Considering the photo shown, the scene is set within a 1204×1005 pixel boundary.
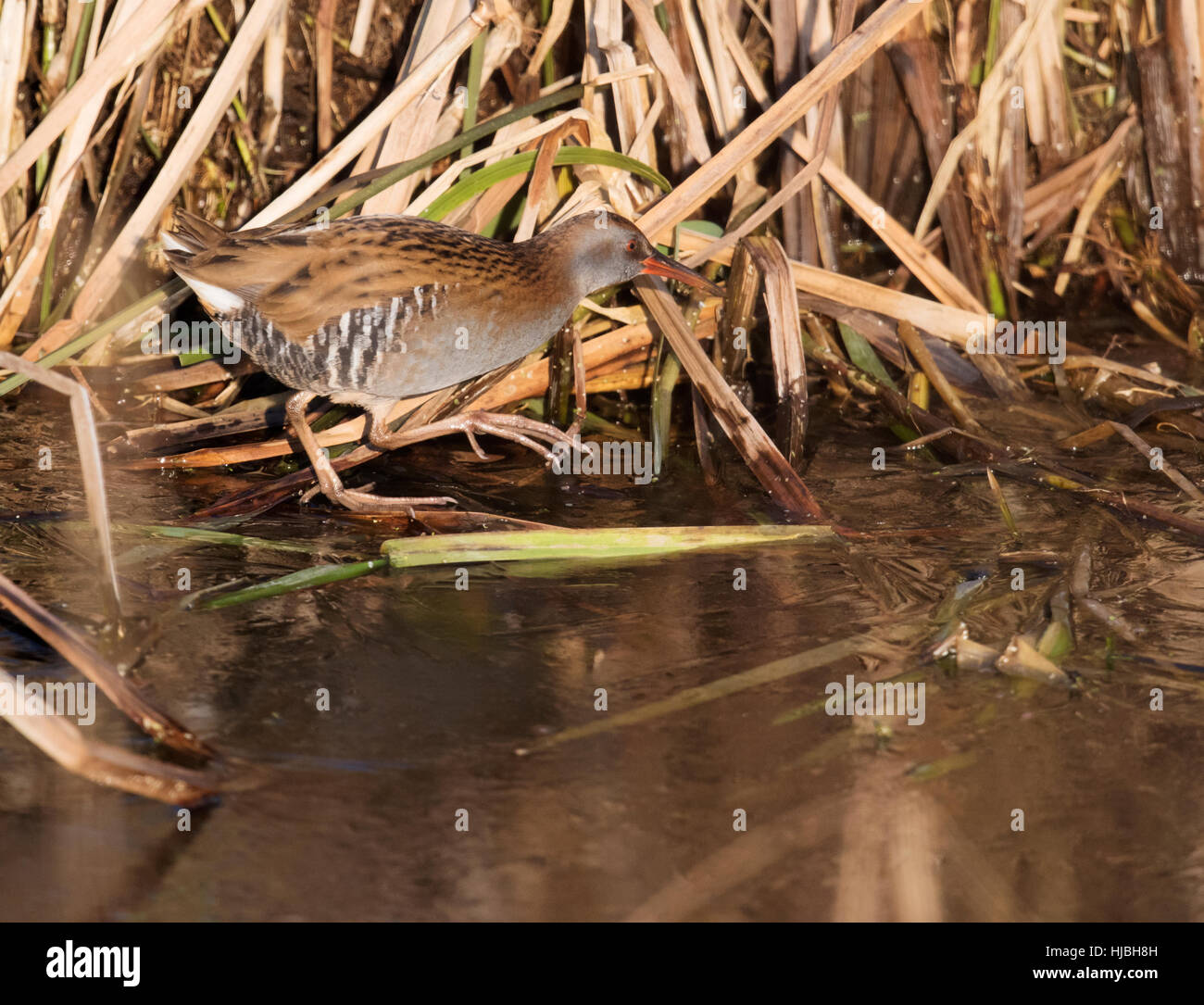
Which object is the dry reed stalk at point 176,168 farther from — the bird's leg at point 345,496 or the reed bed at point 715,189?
the bird's leg at point 345,496

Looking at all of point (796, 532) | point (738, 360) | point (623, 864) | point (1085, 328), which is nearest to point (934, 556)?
point (796, 532)

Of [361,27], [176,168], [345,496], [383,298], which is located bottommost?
[345,496]

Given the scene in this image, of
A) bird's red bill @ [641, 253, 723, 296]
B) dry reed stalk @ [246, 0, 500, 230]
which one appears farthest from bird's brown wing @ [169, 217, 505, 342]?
bird's red bill @ [641, 253, 723, 296]

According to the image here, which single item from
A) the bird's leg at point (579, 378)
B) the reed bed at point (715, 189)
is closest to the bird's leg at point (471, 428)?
the reed bed at point (715, 189)

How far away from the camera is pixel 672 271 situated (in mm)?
3846

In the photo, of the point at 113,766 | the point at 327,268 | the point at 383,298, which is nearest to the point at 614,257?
the point at 383,298

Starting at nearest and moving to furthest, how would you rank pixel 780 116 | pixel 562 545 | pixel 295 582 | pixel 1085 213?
pixel 295 582
pixel 562 545
pixel 780 116
pixel 1085 213

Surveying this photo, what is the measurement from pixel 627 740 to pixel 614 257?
1805 millimetres

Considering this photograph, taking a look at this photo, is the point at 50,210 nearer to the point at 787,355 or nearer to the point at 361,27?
the point at 361,27

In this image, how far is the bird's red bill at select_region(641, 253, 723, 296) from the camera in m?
3.84

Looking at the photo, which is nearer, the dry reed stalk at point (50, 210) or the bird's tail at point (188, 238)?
the bird's tail at point (188, 238)

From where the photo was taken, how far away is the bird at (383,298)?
11.2ft

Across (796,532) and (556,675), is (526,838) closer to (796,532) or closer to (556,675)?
(556,675)

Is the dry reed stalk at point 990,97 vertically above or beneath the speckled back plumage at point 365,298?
above
